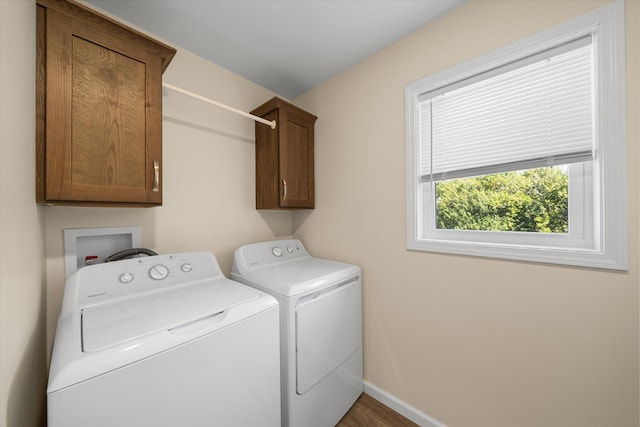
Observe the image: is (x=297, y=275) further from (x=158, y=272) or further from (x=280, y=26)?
(x=280, y=26)

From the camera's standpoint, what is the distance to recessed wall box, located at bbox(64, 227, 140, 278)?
1.22 metres

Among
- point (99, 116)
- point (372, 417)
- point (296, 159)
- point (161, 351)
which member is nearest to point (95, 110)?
point (99, 116)

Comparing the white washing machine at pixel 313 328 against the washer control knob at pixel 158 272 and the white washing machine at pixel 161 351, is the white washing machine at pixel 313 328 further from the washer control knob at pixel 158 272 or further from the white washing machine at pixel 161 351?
the washer control knob at pixel 158 272

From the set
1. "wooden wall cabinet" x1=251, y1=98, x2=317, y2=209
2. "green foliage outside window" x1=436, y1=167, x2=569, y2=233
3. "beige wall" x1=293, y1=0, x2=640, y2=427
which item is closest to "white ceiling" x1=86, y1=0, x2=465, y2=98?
"beige wall" x1=293, y1=0, x2=640, y2=427

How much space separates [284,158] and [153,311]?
1260mm

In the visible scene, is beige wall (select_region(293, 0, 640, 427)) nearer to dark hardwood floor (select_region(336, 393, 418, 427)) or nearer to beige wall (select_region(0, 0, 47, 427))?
dark hardwood floor (select_region(336, 393, 418, 427))

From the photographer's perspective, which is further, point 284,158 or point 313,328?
point 284,158

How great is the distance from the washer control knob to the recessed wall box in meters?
0.29

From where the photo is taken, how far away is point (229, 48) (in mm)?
1635

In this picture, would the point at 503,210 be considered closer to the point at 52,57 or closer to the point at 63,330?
the point at 63,330

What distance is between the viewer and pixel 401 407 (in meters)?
1.57

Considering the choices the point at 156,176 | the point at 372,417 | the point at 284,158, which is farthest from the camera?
the point at 284,158

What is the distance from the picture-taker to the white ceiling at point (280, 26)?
4.29 ft

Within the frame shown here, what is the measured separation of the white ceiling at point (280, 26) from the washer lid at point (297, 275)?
1.54 metres
